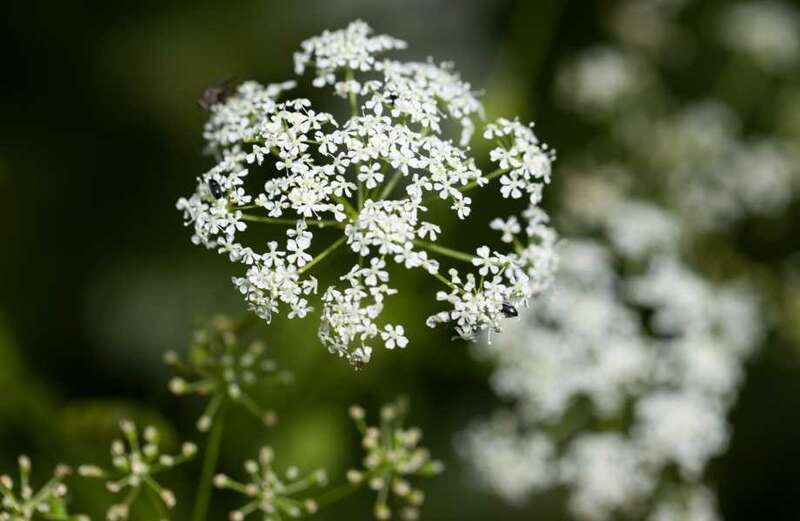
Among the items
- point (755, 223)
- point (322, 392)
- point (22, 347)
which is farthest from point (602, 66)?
point (22, 347)

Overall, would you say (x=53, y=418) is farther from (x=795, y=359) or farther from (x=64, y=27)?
(x=795, y=359)

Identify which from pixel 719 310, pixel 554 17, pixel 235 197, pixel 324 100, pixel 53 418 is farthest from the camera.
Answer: pixel 554 17

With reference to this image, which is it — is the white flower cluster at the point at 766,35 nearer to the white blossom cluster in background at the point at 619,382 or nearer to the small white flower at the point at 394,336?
the white blossom cluster in background at the point at 619,382

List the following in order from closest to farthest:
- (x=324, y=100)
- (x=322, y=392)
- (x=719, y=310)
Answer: (x=322, y=392) < (x=719, y=310) < (x=324, y=100)

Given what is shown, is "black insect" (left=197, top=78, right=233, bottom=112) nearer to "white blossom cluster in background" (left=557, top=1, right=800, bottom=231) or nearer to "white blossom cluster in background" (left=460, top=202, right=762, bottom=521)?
"white blossom cluster in background" (left=460, top=202, right=762, bottom=521)

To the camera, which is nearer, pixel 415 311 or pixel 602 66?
pixel 415 311
